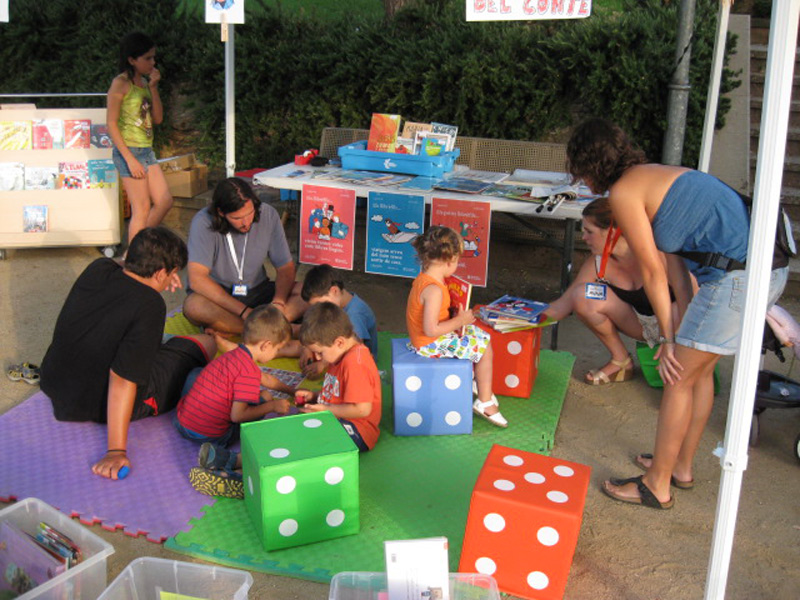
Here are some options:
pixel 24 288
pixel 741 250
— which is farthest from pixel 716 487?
pixel 24 288

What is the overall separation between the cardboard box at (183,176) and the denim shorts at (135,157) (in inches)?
52.6

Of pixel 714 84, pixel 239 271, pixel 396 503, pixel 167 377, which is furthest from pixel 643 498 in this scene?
pixel 714 84

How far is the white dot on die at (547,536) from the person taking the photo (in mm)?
2816

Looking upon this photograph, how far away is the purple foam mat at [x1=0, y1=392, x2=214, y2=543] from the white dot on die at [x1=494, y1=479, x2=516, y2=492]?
131 cm

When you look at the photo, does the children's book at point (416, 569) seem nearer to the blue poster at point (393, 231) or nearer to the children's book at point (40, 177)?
the blue poster at point (393, 231)

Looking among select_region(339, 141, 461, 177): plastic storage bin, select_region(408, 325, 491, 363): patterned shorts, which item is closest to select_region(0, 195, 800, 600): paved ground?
select_region(408, 325, 491, 363): patterned shorts

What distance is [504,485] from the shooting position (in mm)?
2910

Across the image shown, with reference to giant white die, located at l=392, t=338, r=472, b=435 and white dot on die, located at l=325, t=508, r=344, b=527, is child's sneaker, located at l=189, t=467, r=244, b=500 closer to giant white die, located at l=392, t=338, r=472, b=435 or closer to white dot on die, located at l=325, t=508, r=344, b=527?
white dot on die, located at l=325, t=508, r=344, b=527

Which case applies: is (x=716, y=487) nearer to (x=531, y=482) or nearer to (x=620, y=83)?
(x=531, y=482)

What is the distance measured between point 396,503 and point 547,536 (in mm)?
859

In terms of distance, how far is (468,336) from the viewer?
4.07 metres

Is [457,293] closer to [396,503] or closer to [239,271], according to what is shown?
[396,503]

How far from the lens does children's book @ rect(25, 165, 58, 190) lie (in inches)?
258

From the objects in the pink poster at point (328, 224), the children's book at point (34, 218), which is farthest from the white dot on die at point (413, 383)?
the children's book at point (34, 218)
